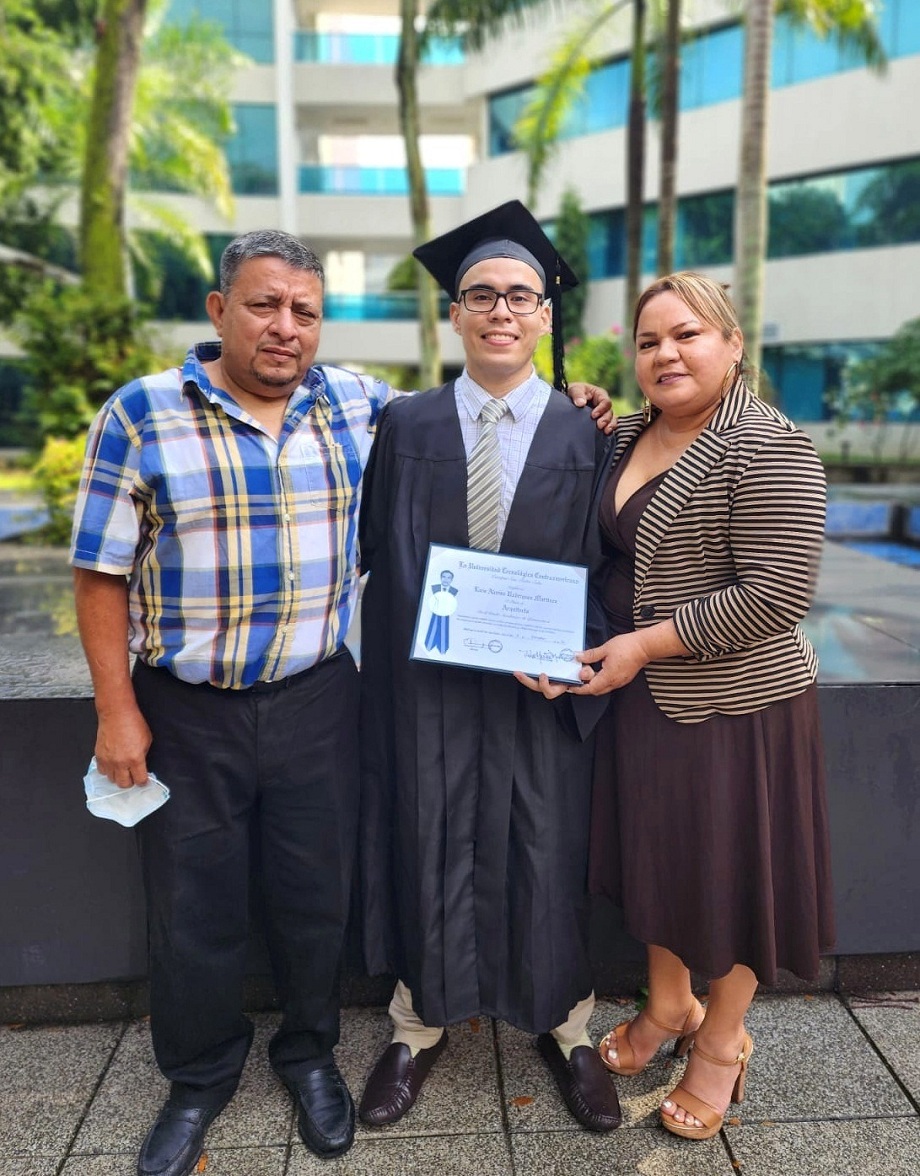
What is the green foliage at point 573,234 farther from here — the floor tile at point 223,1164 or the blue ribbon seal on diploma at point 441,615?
the floor tile at point 223,1164

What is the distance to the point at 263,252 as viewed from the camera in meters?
2.04

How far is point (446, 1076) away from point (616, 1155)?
0.48m

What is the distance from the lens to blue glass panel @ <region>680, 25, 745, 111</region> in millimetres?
18797

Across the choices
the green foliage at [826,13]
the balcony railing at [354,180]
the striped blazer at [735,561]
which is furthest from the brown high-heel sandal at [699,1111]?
the balcony railing at [354,180]

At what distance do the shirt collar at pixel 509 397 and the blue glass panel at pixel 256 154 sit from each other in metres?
22.3

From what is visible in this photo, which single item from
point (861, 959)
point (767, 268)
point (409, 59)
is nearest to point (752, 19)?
point (409, 59)

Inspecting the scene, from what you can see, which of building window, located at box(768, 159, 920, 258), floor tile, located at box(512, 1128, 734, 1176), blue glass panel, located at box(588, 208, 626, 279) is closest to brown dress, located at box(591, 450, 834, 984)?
floor tile, located at box(512, 1128, 734, 1176)

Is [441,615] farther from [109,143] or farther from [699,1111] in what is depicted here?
[109,143]

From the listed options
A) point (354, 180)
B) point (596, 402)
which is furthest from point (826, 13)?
point (354, 180)

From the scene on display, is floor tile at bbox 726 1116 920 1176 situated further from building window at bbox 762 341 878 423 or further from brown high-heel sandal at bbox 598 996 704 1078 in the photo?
building window at bbox 762 341 878 423

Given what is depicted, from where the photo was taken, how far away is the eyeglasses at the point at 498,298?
86.0 inches

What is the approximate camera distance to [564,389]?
97.0 inches

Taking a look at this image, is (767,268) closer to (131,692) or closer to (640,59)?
(640,59)

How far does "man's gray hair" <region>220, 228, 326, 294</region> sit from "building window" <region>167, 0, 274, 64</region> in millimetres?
23205
